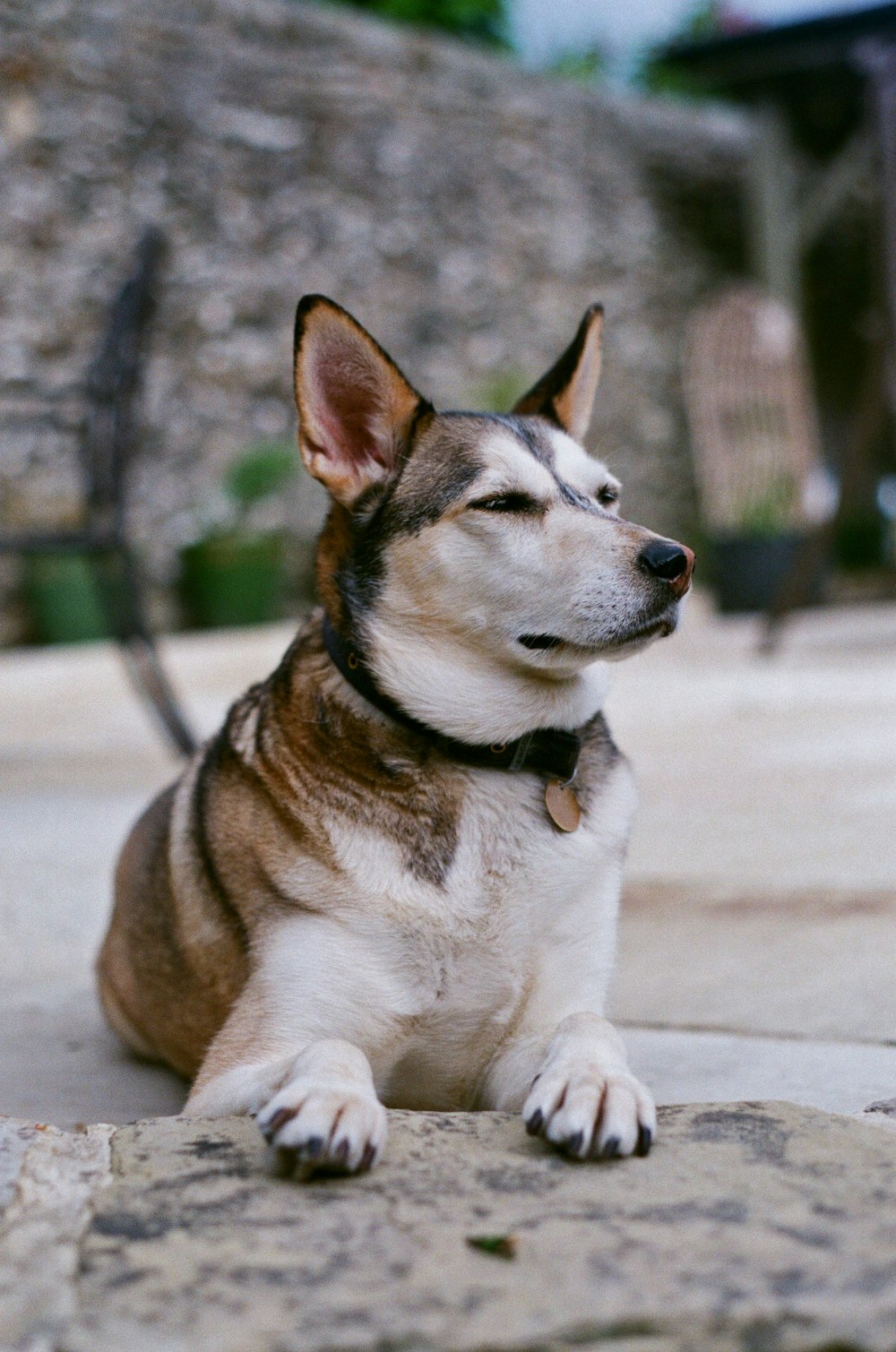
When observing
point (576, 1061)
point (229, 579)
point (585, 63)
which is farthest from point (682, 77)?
point (576, 1061)

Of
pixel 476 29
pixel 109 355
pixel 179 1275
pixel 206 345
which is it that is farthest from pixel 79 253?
pixel 179 1275

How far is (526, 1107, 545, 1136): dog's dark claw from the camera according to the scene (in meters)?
1.55

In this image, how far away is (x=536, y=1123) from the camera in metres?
1.55

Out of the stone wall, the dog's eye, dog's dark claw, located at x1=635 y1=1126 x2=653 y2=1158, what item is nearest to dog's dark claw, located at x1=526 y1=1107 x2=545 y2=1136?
dog's dark claw, located at x1=635 y1=1126 x2=653 y2=1158

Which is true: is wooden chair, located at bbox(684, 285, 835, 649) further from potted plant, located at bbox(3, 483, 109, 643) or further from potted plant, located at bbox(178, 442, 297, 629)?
potted plant, located at bbox(3, 483, 109, 643)

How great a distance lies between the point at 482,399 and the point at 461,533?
31.7 ft

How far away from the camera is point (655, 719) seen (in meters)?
5.79

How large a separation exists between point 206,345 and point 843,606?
517 cm

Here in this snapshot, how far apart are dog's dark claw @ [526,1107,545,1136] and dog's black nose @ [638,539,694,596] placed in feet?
2.60

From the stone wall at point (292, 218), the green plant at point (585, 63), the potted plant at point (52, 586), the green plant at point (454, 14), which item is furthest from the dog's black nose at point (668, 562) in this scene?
the green plant at point (585, 63)

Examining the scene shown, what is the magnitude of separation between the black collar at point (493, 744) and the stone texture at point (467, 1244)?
563 millimetres

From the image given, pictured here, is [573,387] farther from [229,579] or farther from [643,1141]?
[229,579]

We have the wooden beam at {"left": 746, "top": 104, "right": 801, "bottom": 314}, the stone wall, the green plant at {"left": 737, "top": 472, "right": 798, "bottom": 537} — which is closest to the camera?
the stone wall

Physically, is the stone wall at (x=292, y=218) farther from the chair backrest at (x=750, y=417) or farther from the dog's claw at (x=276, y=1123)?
the dog's claw at (x=276, y=1123)
